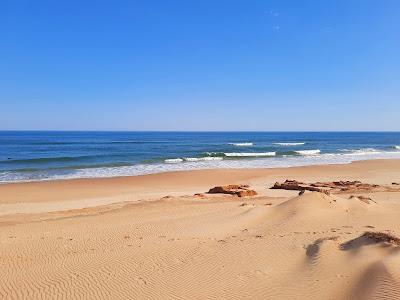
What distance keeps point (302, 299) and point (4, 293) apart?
212 inches

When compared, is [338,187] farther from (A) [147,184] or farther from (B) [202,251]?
(B) [202,251]

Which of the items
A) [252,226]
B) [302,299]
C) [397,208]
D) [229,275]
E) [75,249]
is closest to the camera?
[302,299]

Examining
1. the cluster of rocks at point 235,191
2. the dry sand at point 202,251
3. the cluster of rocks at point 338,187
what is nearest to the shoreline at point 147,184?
the cluster of rocks at point 235,191

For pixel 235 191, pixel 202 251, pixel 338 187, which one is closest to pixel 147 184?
pixel 235 191

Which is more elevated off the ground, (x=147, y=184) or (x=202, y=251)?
(x=202, y=251)

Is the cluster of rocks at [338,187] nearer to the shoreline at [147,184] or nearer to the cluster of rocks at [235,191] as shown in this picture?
the cluster of rocks at [235,191]

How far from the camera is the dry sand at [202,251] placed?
691cm

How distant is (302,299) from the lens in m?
6.48

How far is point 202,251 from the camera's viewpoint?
29.3 ft

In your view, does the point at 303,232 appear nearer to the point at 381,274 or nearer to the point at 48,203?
the point at 381,274

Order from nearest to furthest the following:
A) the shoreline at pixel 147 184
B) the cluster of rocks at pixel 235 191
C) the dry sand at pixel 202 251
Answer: the dry sand at pixel 202 251
the cluster of rocks at pixel 235 191
the shoreline at pixel 147 184

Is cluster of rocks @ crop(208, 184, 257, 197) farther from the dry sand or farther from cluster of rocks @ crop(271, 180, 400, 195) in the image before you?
cluster of rocks @ crop(271, 180, 400, 195)

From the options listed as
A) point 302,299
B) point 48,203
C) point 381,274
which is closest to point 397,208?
point 381,274

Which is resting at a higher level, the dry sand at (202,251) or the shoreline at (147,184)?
the dry sand at (202,251)
